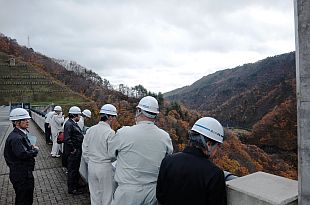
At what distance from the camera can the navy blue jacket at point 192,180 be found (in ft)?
6.47

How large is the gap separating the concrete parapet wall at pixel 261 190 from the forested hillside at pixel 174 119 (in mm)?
10670

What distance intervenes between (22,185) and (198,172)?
307 centimetres

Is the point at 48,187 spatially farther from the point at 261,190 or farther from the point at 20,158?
the point at 261,190

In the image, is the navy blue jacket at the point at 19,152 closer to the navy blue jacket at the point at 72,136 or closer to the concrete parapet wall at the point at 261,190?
Answer: the navy blue jacket at the point at 72,136

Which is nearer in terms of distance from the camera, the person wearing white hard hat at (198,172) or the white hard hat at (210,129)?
the person wearing white hard hat at (198,172)

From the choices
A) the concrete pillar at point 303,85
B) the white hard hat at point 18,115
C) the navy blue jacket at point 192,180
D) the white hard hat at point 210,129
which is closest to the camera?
the concrete pillar at point 303,85

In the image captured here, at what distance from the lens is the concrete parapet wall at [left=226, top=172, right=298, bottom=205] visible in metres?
1.68

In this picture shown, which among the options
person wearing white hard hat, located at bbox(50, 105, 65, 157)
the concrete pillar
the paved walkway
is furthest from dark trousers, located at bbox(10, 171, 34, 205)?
person wearing white hard hat, located at bbox(50, 105, 65, 157)

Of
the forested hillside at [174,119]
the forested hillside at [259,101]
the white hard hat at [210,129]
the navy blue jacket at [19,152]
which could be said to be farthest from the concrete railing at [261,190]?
the forested hillside at [259,101]

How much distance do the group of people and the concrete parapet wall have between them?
8 cm

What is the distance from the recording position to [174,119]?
167ft

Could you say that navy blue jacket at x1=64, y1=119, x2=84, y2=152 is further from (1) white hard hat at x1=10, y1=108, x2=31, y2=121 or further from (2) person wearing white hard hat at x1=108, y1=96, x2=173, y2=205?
(2) person wearing white hard hat at x1=108, y1=96, x2=173, y2=205

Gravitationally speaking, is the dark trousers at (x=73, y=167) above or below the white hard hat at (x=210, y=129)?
below

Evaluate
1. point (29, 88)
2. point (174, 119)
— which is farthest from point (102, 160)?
point (29, 88)
